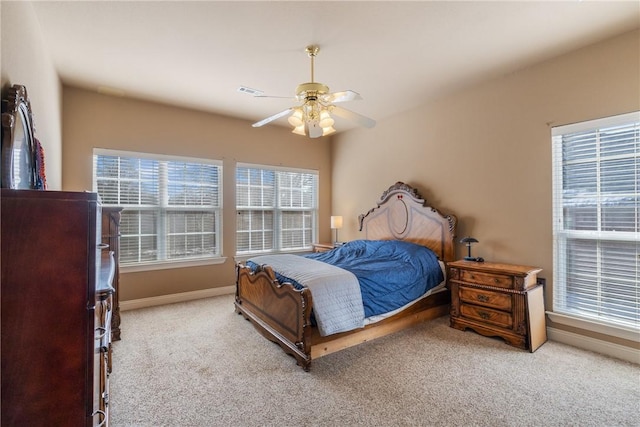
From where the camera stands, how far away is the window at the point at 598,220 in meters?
2.50

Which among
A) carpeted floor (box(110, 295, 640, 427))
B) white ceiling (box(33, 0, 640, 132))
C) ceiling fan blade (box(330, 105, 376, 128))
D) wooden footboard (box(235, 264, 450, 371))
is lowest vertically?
carpeted floor (box(110, 295, 640, 427))

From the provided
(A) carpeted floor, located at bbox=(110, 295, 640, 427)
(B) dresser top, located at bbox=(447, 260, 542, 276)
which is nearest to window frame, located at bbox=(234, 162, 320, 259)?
(A) carpeted floor, located at bbox=(110, 295, 640, 427)

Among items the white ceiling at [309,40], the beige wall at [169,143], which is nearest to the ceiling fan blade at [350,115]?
the white ceiling at [309,40]

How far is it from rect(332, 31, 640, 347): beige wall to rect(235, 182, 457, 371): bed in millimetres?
246

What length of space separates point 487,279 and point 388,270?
0.97 m

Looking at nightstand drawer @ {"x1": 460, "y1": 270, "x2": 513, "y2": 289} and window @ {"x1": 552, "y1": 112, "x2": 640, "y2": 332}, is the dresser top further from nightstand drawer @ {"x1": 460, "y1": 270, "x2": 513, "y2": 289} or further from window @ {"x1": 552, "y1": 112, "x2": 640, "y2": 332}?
window @ {"x1": 552, "y1": 112, "x2": 640, "y2": 332}

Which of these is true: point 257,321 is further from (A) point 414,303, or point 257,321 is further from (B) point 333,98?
(B) point 333,98

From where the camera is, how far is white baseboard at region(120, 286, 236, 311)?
3.81 meters

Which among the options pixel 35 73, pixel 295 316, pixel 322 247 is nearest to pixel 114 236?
pixel 35 73

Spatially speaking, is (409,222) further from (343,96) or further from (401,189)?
(343,96)

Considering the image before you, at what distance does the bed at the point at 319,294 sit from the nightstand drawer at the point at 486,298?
379 mm

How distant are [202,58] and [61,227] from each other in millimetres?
2368

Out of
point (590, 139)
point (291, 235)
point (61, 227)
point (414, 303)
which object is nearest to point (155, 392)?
point (61, 227)

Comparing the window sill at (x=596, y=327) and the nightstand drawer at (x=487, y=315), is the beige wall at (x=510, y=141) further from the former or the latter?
the nightstand drawer at (x=487, y=315)
